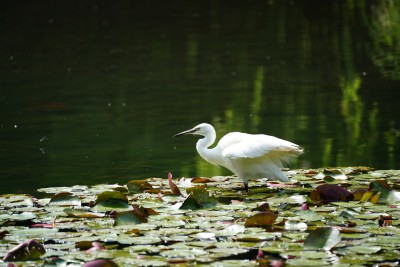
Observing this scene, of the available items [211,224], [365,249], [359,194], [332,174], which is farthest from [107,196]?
[365,249]

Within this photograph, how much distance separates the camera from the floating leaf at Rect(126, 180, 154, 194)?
6.18 meters

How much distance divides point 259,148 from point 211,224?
119 cm

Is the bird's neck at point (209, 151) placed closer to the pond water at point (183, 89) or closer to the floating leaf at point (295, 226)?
the pond water at point (183, 89)

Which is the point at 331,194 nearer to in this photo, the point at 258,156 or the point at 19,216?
the point at 258,156

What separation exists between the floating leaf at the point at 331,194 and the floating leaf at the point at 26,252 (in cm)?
182

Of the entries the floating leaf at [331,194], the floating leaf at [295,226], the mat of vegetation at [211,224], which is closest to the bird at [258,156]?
the mat of vegetation at [211,224]

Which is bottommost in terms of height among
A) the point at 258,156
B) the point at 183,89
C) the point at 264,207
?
the point at 264,207

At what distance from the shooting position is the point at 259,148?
6152mm

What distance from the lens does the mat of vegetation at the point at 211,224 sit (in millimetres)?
4434

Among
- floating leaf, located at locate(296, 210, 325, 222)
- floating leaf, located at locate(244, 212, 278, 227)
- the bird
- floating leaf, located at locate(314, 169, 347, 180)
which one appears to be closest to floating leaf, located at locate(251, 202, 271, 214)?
floating leaf, located at locate(296, 210, 325, 222)

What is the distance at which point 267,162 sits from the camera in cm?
629

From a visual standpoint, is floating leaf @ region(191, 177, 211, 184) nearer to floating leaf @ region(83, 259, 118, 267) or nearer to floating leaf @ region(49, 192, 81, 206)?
floating leaf @ region(49, 192, 81, 206)

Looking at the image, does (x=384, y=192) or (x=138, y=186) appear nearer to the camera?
(x=384, y=192)

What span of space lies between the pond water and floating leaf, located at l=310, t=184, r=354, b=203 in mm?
2086
